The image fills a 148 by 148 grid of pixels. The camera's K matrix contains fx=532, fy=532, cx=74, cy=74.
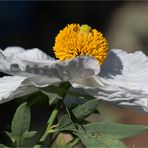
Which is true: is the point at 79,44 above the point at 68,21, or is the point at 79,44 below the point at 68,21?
above

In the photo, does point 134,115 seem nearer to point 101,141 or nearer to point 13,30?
point 13,30

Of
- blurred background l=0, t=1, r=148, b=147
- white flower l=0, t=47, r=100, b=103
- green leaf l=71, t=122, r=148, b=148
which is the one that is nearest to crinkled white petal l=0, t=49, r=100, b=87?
white flower l=0, t=47, r=100, b=103

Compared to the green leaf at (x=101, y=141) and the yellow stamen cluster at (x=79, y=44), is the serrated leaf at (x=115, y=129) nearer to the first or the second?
the green leaf at (x=101, y=141)

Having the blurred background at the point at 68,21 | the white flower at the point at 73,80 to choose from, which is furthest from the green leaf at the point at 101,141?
the blurred background at the point at 68,21

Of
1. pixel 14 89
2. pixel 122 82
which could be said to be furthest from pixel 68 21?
pixel 14 89

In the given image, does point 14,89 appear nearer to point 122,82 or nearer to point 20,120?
point 20,120

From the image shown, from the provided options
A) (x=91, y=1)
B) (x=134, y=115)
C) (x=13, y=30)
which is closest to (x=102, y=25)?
(x=91, y=1)
